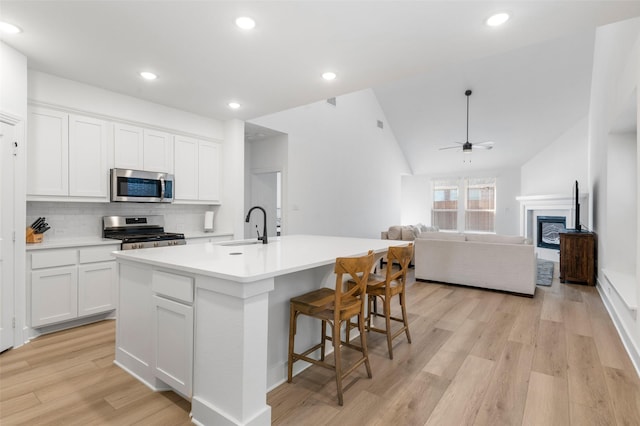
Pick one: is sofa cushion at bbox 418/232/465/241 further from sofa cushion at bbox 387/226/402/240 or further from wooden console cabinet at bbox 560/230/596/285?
wooden console cabinet at bbox 560/230/596/285

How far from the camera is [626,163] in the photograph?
4.05m

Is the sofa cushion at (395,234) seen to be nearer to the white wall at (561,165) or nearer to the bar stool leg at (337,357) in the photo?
the white wall at (561,165)

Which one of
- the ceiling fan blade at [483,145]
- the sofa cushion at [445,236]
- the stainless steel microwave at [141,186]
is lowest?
the sofa cushion at [445,236]

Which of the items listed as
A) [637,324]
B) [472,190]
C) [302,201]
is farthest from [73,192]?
[472,190]

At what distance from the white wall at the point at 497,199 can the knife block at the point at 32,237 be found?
9492 mm

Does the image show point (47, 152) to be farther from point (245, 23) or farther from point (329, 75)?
point (329, 75)

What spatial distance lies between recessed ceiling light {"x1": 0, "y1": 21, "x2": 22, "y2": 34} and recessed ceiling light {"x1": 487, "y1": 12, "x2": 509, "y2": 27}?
357 centimetres

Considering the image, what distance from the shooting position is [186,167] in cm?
457

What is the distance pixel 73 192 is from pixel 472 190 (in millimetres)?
9687

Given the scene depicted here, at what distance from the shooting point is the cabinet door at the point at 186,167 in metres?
4.46

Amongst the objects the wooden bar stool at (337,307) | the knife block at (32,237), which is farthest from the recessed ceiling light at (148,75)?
the wooden bar stool at (337,307)

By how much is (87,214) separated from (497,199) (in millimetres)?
9599

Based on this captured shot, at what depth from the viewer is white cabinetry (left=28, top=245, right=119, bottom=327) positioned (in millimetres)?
3055

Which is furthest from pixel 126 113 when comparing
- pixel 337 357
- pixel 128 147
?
pixel 337 357
